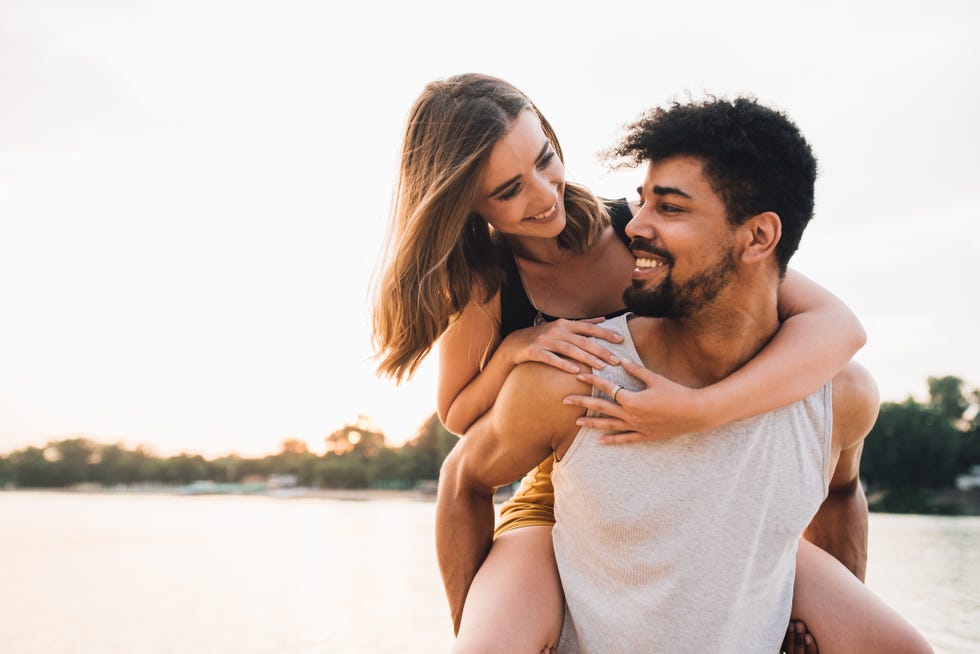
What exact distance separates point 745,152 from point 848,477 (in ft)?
3.79

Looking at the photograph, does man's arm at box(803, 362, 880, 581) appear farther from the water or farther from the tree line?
the tree line

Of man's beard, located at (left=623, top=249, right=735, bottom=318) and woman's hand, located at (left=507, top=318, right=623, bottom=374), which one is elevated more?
man's beard, located at (left=623, top=249, right=735, bottom=318)

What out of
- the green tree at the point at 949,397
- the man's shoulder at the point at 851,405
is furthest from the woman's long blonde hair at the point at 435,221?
the green tree at the point at 949,397

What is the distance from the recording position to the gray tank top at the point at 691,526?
7.77ft

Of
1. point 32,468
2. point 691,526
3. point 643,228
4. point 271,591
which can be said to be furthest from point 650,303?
point 32,468

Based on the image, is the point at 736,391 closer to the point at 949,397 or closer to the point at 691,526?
the point at 691,526

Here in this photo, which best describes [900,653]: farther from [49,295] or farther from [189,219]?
[49,295]

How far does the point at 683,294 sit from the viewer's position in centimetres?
254

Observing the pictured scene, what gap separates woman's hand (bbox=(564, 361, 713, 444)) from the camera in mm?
2344

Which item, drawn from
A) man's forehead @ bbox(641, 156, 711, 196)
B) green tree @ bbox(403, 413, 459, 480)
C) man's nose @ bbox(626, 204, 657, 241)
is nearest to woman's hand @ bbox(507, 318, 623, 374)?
man's nose @ bbox(626, 204, 657, 241)

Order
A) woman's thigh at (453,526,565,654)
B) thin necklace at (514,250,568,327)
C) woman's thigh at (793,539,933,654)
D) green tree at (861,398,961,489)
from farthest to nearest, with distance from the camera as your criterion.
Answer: green tree at (861,398,961,489), thin necklace at (514,250,568,327), woman's thigh at (793,539,933,654), woman's thigh at (453,526,565,654)

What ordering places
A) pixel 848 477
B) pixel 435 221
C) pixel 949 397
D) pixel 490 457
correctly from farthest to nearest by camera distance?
pixel 949 397 < pixel 435 221 < pixel 848 477 < pixel 490 457

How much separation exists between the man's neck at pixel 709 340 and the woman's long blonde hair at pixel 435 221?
94cm

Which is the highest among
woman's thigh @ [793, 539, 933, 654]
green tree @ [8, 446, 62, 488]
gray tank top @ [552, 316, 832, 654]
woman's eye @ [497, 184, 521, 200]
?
woman's eye @ [497, 184, 521, 200]
